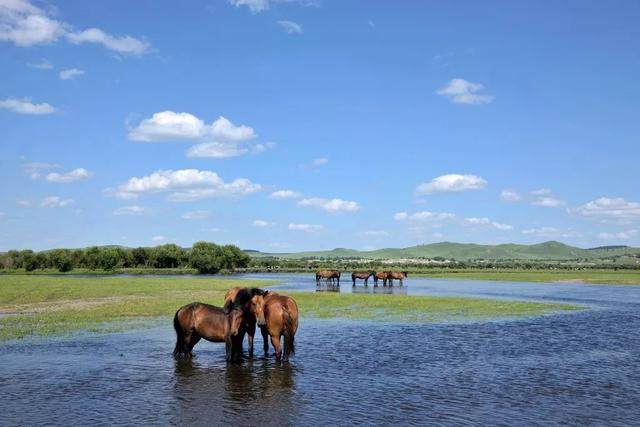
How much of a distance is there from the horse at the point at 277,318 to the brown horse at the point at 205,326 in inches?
22.2

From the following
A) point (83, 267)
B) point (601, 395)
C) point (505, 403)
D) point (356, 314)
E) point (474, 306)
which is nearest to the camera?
point (505, 403)

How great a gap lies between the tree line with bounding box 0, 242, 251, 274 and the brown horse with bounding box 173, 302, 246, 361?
97897mm

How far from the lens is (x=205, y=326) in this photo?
54.3 feet

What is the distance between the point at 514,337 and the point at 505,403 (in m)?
10.7

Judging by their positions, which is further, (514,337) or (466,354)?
(514,337)

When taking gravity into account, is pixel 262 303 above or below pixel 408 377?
above

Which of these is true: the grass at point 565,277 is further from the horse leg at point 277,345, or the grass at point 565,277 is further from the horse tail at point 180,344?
the horse tail at point 180,344

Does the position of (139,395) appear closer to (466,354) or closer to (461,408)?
(461,408)

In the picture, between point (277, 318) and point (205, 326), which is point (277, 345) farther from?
point (205, 326)

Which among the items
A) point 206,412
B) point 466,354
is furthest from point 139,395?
point 466,354

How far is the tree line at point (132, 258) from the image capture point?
11275 centimetres

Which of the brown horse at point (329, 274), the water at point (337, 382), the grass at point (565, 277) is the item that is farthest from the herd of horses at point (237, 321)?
the grass at point (565, 277)

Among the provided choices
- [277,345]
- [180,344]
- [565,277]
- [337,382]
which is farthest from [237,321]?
[565,277]

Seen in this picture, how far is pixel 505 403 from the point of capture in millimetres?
11930
